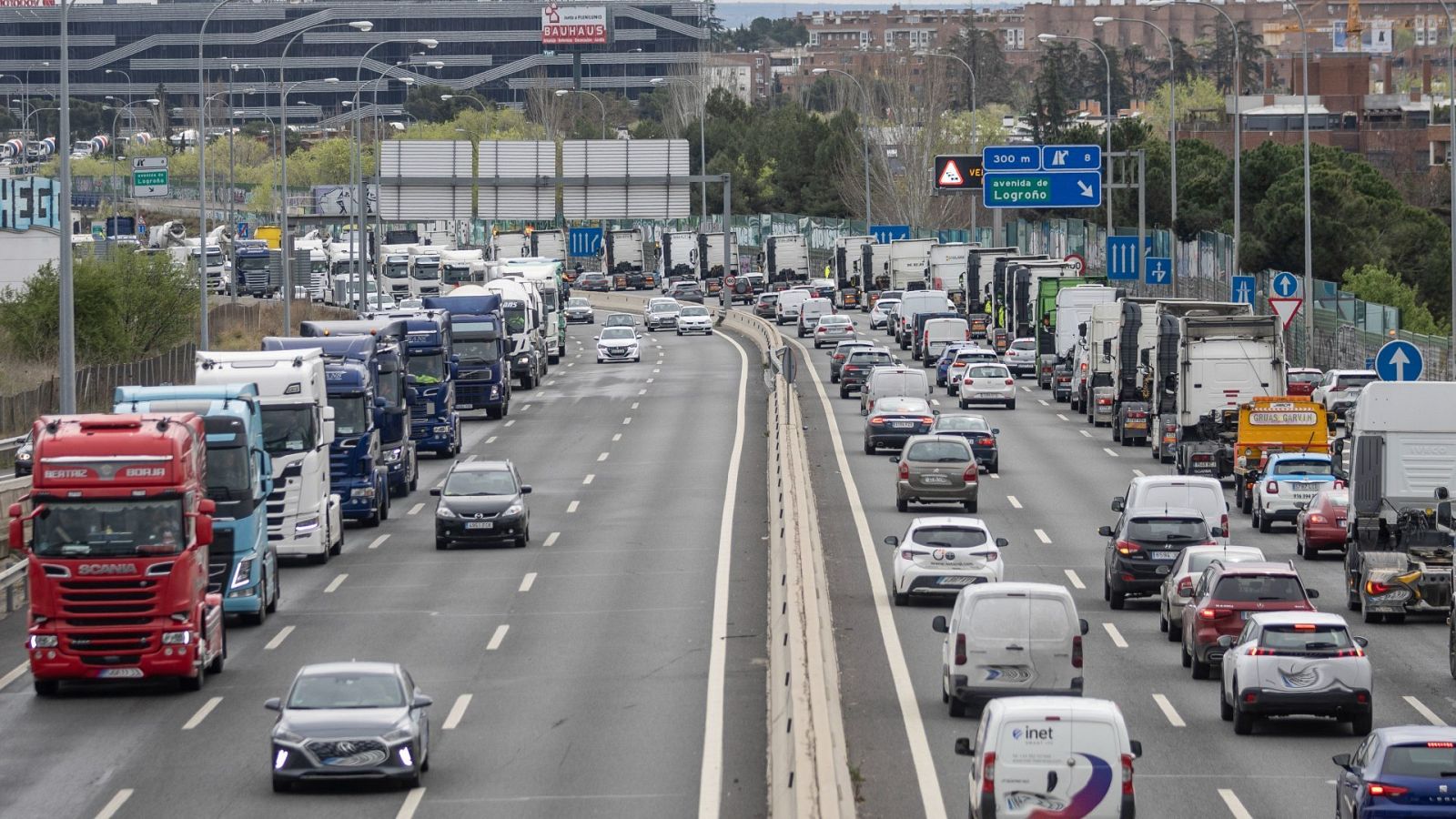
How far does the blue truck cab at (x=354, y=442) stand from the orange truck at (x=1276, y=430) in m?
17.0

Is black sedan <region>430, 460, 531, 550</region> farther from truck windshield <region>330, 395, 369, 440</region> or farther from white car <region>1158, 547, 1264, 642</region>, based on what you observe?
white car <region>1158, 547, 1264, 642</region>

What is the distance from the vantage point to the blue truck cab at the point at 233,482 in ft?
102

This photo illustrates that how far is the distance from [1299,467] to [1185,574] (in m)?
13.3

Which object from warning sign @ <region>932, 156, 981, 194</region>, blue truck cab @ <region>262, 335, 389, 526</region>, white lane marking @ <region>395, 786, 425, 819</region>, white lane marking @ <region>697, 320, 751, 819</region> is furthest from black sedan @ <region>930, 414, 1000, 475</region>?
warning sign @ <region>932, 156, 981, 194</region>

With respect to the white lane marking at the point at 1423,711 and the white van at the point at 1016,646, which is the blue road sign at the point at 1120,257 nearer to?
the white lane marking at the point at 1423,711

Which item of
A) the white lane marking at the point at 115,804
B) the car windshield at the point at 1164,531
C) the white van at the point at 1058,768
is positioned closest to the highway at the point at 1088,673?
the car windshield at the point at 1164,531

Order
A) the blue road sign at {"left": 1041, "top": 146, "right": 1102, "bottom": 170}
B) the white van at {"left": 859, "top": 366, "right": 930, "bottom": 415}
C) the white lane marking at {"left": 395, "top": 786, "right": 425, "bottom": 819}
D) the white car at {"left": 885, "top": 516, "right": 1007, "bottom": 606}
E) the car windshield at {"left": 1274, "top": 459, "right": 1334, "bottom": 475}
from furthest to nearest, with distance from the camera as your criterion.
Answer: the blue road sign at {"left": 1041, "top": 146, "right": 1102, "bottom": 170} < the white van at {"left": 859, "top": 366, "right": 930, "bottom": 415} < the car windshield at {"left": 1274, "top": 459, "right": 1334, "bottom": 475} < the white car at {"left": 885, "top": 516, "right": 1007, "bottom": 606} < the white lane marking at {"left": 395, "top": 786, "right": 425, "bottom": 819}

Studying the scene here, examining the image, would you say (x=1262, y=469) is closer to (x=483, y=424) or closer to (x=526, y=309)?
(x=483, y=424)

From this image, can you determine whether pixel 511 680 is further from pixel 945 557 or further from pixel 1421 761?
pixel 1421 761

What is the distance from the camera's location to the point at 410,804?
70.0 feet

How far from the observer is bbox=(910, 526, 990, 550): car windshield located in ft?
107

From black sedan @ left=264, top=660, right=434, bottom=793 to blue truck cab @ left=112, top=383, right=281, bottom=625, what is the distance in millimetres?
9508

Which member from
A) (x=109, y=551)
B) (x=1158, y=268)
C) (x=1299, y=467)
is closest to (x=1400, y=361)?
(x=1299, y=467)

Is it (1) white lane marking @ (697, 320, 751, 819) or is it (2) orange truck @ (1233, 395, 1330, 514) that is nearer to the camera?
(1) white lane marking @ (697, 320, 751, 819)
